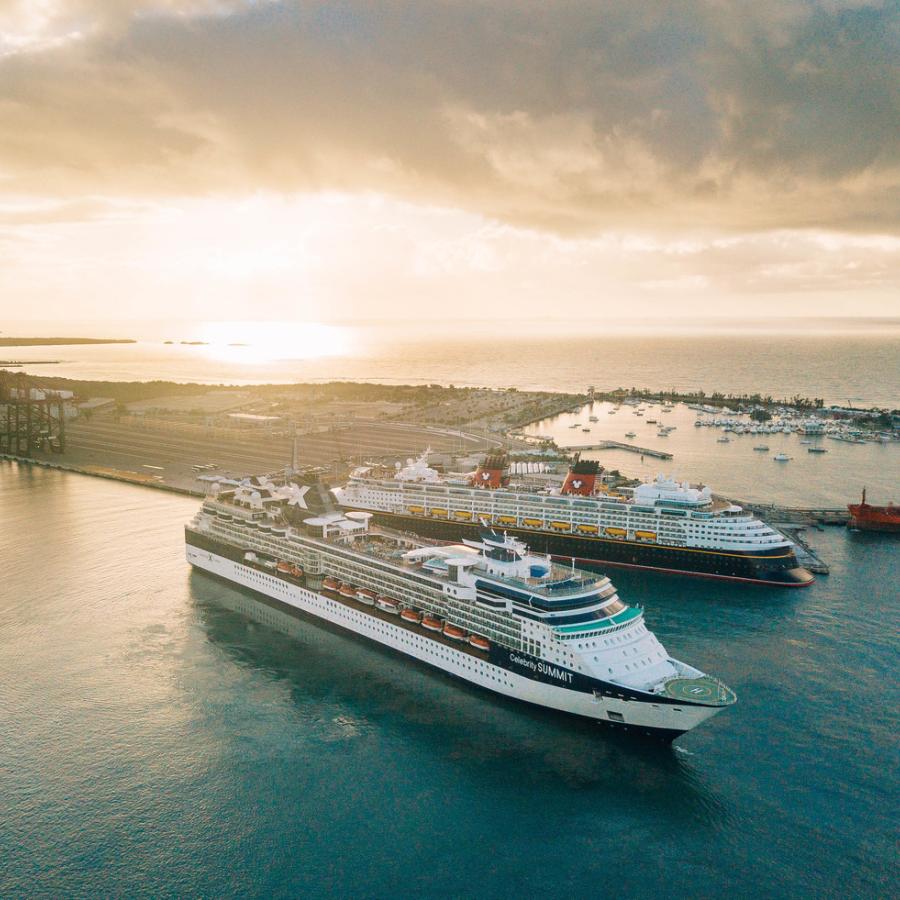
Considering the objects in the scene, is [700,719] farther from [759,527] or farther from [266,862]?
[759,527]

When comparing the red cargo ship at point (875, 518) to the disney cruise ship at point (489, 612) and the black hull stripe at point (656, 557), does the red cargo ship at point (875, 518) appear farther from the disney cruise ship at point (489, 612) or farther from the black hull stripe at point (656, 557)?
the disney cruise ship at point (489, 612)

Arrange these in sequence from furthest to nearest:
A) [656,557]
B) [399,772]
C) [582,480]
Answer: [582,480], [656,557], [399,772]

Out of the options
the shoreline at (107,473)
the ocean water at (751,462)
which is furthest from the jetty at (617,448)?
the shoreline at (107,473)

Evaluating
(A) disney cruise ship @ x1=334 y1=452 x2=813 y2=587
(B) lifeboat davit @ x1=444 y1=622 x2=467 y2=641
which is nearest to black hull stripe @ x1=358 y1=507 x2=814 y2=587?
(A) disney cruise ship @ x1=334 y1=452 x2=813 y2=587

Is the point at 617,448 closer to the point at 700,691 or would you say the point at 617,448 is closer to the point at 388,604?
the point at 388,604

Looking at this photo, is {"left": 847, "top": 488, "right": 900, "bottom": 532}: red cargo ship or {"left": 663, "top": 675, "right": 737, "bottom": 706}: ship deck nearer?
{"left": 663, "top": 675, "right": 737, "bottom": 706}: ship deck

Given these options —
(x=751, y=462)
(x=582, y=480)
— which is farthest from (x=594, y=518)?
(x=751, y=462)

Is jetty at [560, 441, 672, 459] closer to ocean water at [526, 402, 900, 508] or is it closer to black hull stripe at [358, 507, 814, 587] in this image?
ocean water at [526, 402, 900, 508]
